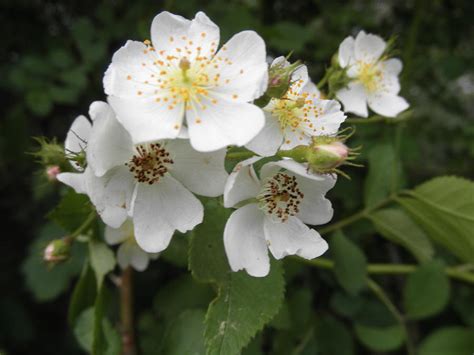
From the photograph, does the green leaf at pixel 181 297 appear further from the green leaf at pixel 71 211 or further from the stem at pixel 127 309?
the green leaf at pixel 71 211

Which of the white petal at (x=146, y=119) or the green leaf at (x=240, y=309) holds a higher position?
the white petal at (x=146, y=119)

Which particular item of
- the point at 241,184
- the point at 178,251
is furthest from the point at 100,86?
the point at 241,184

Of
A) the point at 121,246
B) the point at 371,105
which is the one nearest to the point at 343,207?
the point at 371,105

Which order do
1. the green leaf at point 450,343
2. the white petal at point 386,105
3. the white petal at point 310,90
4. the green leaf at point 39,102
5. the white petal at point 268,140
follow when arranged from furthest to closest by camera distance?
the green leaf at point 39,102 < the green leaf at point 450,343 < the white petal at point 386,105 < the white petal at point 310,90 < the white petal at point 268,140

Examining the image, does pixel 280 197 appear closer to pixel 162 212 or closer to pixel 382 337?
pixel 162 212

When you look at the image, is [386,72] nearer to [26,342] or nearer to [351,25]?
[351,25]

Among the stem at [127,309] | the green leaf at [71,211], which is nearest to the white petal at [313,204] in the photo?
the green leaf at [71,211]

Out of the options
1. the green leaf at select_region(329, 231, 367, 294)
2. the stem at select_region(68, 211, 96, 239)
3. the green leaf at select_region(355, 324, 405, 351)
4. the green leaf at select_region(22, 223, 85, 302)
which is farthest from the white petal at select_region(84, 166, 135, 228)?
the green leaf at select_region(355, 324, 405, 351)

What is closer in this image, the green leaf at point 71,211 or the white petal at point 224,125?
the white petal at point 224,125

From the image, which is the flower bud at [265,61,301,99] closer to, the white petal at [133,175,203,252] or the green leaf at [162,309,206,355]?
the white petal at [133,175,203,252]
